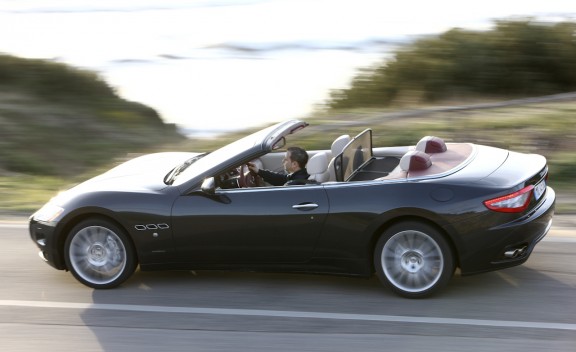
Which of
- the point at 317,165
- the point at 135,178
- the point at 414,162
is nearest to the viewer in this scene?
the point at 414,162

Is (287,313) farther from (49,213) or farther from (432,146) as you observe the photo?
(49,213)

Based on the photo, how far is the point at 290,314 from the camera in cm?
627

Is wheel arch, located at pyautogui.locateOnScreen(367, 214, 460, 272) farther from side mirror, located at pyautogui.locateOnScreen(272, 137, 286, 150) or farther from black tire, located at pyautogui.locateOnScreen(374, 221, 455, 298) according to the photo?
side mirror, located at pyautogui.locateOnScreen(272, 137, 286, 150)

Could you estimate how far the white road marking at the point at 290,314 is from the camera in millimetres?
5934

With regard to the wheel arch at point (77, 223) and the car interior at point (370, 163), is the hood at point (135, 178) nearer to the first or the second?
the wheel arch at point (77, 223)

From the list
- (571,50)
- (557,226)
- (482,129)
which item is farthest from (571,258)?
(571,50)

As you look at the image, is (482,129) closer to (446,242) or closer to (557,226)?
(557,226)

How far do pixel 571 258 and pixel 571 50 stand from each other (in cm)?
919

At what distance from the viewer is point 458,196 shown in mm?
6238

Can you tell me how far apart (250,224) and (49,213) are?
1.67 metres

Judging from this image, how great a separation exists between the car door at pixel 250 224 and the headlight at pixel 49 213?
3.21ft

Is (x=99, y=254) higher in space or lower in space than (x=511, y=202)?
lower

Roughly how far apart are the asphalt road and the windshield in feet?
2.76

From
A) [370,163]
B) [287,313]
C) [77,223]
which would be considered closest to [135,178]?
[77,223]
